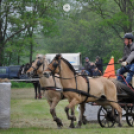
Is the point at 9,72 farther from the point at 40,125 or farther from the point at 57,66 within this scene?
the point at 57,66

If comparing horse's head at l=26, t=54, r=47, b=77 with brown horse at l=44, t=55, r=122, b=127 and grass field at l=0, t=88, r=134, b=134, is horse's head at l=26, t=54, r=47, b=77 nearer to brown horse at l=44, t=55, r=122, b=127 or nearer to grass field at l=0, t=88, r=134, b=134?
grass field at l=0, t=88, r=134, b=134

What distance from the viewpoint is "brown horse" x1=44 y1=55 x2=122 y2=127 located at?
1030 centimetres

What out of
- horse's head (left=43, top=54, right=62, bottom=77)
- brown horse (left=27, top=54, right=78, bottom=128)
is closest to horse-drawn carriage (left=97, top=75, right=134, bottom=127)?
brown horse (left=27, top=54, right=78, bottom=128)

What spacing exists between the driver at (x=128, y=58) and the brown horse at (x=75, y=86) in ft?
2.18

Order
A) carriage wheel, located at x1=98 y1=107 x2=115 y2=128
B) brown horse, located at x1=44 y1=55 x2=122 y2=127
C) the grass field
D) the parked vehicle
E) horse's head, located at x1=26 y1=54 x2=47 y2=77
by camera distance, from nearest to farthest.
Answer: the grass field < brown horse, located at x1=44 y1=55 x2=122 y2=127 < carriage wheel, located at x1=98 y1=107 x2=115 y2=128 < horse's head, located at x1=26 y1=54 x2=47 y2=77 < the parked vehicle

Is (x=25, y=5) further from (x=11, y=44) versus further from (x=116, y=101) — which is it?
(x=116, y=101)

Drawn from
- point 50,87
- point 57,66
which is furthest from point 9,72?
point 57,66

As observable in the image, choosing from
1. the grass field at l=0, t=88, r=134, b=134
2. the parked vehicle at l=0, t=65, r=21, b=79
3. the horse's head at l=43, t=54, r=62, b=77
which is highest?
the horse's head at l=43, t=54, r=62, b=77

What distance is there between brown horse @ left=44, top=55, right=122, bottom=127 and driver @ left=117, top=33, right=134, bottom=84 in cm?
67

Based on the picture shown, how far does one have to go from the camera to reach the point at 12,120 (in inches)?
505

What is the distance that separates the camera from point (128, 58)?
419 inches

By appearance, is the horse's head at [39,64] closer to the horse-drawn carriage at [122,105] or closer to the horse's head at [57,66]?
the horse's head at [57,66]

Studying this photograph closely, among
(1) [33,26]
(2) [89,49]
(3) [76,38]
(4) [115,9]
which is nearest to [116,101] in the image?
(1) [33,26]

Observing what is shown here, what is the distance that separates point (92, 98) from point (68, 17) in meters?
19.9
